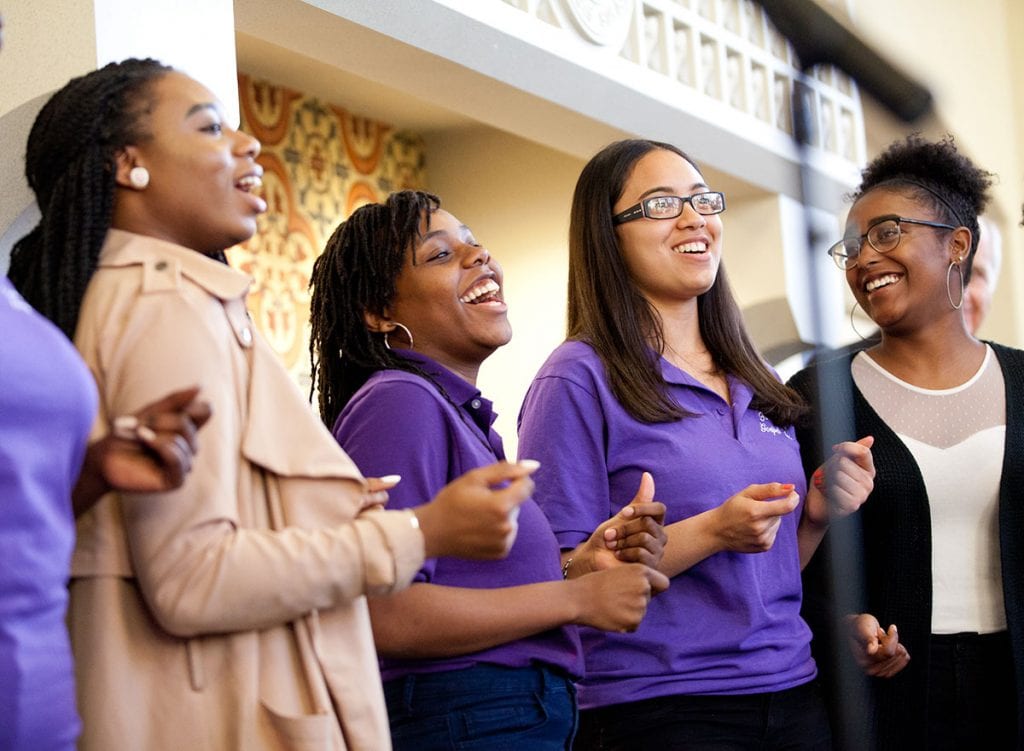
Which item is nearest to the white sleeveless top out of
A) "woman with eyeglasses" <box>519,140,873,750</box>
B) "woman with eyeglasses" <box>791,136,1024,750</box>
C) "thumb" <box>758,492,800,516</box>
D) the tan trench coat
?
"woman with eyeglasses" <box>791,136,1024,750</box>

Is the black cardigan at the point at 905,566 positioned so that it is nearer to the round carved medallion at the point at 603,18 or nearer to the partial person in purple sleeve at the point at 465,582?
the partial person in purple sleeve at the point at 465,582

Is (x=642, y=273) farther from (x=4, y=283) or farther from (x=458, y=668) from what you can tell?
(x=4, y=283)

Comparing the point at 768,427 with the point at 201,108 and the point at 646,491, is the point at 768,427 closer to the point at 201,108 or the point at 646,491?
the point at 646,491

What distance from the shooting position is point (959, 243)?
2424 millimetres

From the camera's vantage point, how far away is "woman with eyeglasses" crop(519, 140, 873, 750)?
5.81 ft

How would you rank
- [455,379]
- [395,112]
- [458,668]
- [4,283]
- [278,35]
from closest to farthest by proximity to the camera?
[4,283]
[458,668]
[455,379]
[278,35]
[395,112]

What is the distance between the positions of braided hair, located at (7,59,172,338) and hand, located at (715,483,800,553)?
899mm

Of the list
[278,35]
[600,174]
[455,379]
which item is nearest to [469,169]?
[278,35]

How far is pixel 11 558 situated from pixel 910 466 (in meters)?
1.61

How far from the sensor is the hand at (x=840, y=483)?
58 centimetres

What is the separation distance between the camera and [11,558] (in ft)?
3.08

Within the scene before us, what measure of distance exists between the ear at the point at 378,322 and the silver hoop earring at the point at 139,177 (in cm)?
65

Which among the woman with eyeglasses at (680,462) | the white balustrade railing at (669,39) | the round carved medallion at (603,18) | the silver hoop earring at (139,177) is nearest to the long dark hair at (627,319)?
the woman with eyeglasses at (680,462)

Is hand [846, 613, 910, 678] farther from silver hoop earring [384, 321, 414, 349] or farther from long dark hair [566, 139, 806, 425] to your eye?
silver hoop earring [384, 321, 414, 349]
